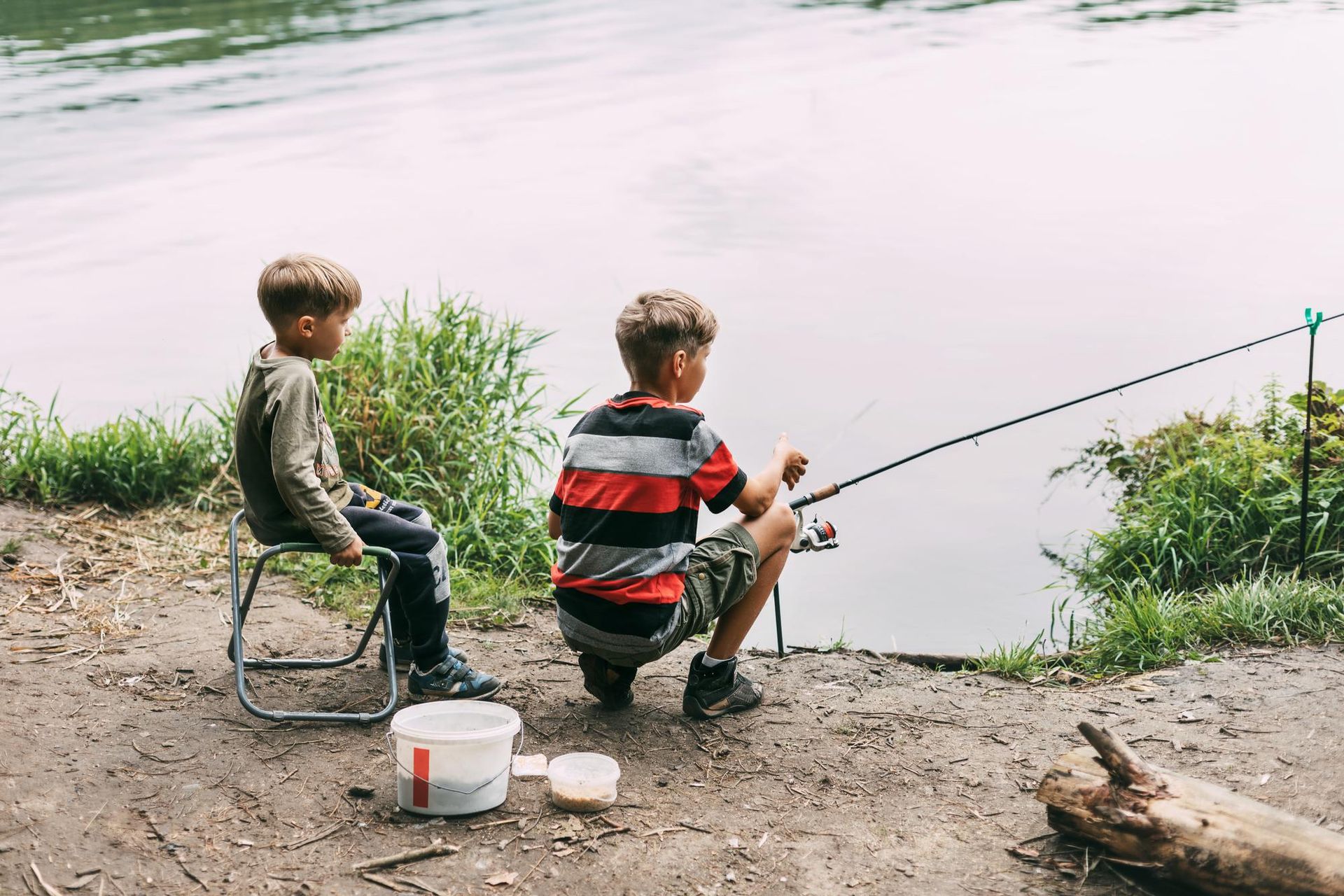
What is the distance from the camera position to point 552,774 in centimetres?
279

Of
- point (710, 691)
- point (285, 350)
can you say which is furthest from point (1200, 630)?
point (285, 350)

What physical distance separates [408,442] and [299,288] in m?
2.32

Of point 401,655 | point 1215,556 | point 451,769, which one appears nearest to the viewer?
point 451,769

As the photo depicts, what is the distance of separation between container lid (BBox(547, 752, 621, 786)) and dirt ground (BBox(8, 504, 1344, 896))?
0.25ft

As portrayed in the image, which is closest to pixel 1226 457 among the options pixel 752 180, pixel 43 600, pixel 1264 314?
pixel 1264 314

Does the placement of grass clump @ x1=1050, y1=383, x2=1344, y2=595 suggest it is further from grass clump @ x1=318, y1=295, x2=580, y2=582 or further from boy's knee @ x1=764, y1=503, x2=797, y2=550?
grass clump @ x1=318, y1=295, x2=580, y2=582

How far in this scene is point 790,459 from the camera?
3219mm

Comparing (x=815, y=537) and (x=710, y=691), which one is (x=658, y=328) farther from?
(x=710, y=691)

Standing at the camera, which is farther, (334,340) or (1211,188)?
(1211,188)

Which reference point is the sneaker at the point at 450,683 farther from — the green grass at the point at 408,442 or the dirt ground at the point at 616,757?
the green grass at the point at 408,442

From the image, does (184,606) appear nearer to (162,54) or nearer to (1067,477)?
(1067,477)

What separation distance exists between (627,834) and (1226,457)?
10.6ft

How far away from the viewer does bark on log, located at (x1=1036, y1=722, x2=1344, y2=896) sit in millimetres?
2254

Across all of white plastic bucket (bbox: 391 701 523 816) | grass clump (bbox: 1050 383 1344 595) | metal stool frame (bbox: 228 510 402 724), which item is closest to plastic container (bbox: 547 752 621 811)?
white plastic bucket (bbox: 391 701 523 816)
